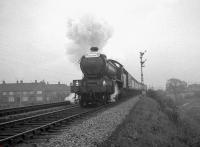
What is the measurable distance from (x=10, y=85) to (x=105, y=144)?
7100cm

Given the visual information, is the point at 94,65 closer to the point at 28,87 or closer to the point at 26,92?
the point at 26,92

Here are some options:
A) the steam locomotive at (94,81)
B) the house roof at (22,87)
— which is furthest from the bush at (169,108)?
the house roof at (22,87)

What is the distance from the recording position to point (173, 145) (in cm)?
810

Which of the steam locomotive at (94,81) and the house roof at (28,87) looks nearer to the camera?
the steam locomotive at (94,81)

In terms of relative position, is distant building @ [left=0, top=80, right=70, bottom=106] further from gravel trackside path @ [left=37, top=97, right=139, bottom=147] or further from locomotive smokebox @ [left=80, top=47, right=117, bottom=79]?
gravel trackside path @ [left=37, top=97, right=139, bottom=147]

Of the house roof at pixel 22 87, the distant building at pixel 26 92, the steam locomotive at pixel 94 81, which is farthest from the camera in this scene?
the house roof at pixel 22 87

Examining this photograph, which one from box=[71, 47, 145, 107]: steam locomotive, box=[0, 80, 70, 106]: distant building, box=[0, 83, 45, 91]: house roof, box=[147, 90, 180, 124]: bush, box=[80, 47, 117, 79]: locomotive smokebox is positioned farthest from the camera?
box=[0, 83, 45, 91]: house roof

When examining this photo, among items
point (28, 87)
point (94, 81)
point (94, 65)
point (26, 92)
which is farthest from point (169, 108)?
point (28, 87)

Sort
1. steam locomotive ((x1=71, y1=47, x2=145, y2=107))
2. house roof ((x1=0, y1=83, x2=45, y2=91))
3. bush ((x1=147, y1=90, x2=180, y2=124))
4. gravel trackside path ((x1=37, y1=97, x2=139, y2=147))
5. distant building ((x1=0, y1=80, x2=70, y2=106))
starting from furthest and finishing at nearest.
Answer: house roof ((x1=0, y1=83, x2=45, y2=91)), distant building ((x1=0, y1=80, x2=70, y2=106)), bush ((x1=147, y1=90, x2=180, y2=124)), steam locomotive ((x1=71, y1=47, x2=145, y2=107)), gravel trackside path ((x1=37, y1=97, x2=139, y2=147))

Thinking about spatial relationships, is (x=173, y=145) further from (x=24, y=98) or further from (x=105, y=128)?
(x=24, y=98)

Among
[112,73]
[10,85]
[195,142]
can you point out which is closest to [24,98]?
[10,85]

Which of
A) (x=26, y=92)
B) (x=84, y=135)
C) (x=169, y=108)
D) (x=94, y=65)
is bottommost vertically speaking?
(x=169, y=108)

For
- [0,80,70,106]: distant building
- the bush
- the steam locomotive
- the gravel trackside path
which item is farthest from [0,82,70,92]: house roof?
the gravel trackside path

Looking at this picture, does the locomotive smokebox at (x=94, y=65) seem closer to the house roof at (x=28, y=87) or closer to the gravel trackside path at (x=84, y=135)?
the gravel trackside path at (x=84, y=135)
